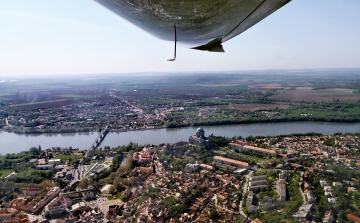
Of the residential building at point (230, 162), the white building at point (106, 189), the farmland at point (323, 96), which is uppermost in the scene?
the farmland at point (323, 96)

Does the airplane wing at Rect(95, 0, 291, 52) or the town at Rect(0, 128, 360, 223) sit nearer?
the airplane wing at Rect(95, 0, 291, 52)

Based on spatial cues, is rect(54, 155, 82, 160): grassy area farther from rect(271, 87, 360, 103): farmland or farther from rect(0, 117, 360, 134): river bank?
rect(271, 87, 360, 103): farmland

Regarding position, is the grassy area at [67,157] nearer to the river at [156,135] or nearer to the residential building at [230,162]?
the river at [156,135]

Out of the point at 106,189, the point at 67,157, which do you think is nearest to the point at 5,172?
the point at 67,157

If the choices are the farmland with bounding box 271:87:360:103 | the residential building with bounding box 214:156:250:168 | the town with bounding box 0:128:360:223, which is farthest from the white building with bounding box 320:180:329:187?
the farmland with bounding box 271:87:360:103

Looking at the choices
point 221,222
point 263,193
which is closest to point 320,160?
point 263,193

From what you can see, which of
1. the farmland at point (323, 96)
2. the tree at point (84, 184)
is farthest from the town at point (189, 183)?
the farmland at point (323, 96)
